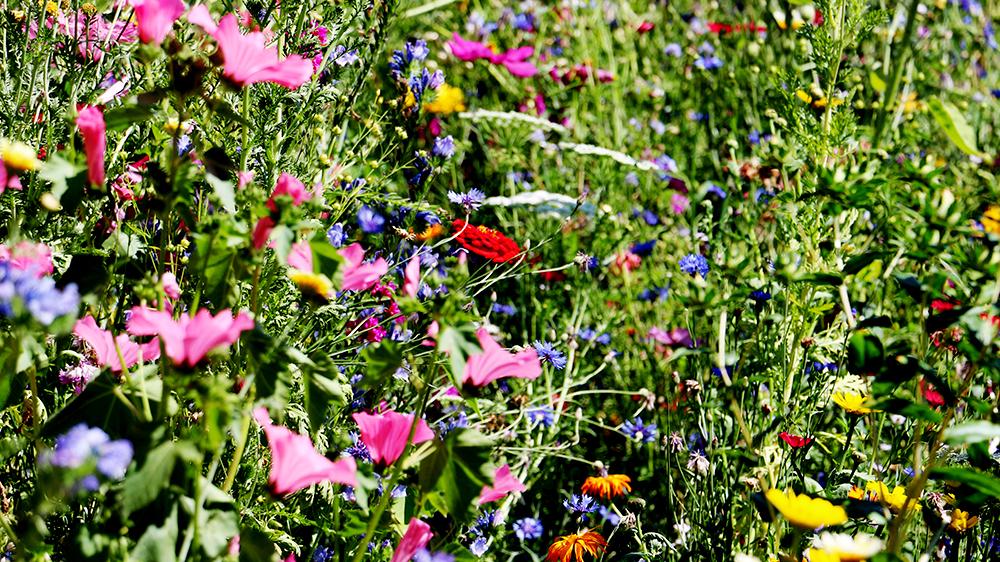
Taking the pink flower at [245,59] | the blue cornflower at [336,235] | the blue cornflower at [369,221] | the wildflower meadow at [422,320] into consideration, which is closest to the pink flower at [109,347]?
the wildflower meadow at [422,320]

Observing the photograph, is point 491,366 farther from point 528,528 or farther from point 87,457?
point 528,528

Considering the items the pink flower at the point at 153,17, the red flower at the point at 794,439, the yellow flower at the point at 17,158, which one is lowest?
the red flower at the point at 794,439

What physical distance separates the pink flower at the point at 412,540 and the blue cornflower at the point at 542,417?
20.2 inches

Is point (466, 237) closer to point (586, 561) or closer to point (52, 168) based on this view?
point (586, 561)

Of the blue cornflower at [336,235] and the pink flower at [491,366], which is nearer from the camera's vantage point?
the pink flower at [491,366]

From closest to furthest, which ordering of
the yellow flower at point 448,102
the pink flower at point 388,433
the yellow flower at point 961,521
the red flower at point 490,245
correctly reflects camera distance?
the pink flower at point 388,433 < the yellow flower at point 961,521 < the red flower at point 490,245 < the yellow flower at point 448,102

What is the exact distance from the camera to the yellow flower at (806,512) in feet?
2.68

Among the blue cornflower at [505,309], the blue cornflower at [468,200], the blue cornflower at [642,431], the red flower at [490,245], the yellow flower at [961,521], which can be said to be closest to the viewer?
the yellow flower at [961,521]

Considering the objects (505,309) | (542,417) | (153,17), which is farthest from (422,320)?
(153,17)

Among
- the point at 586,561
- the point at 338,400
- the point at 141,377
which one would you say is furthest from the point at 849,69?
the point at 141,377

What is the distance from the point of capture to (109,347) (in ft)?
2.68

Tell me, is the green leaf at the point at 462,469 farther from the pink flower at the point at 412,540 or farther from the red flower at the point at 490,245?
the red flower at the point at 490,245

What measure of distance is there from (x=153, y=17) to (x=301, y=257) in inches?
8.9

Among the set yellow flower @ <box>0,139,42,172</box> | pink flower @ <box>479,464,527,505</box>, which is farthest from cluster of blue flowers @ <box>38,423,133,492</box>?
pink flower @ <box>479,464,527,505</box>
